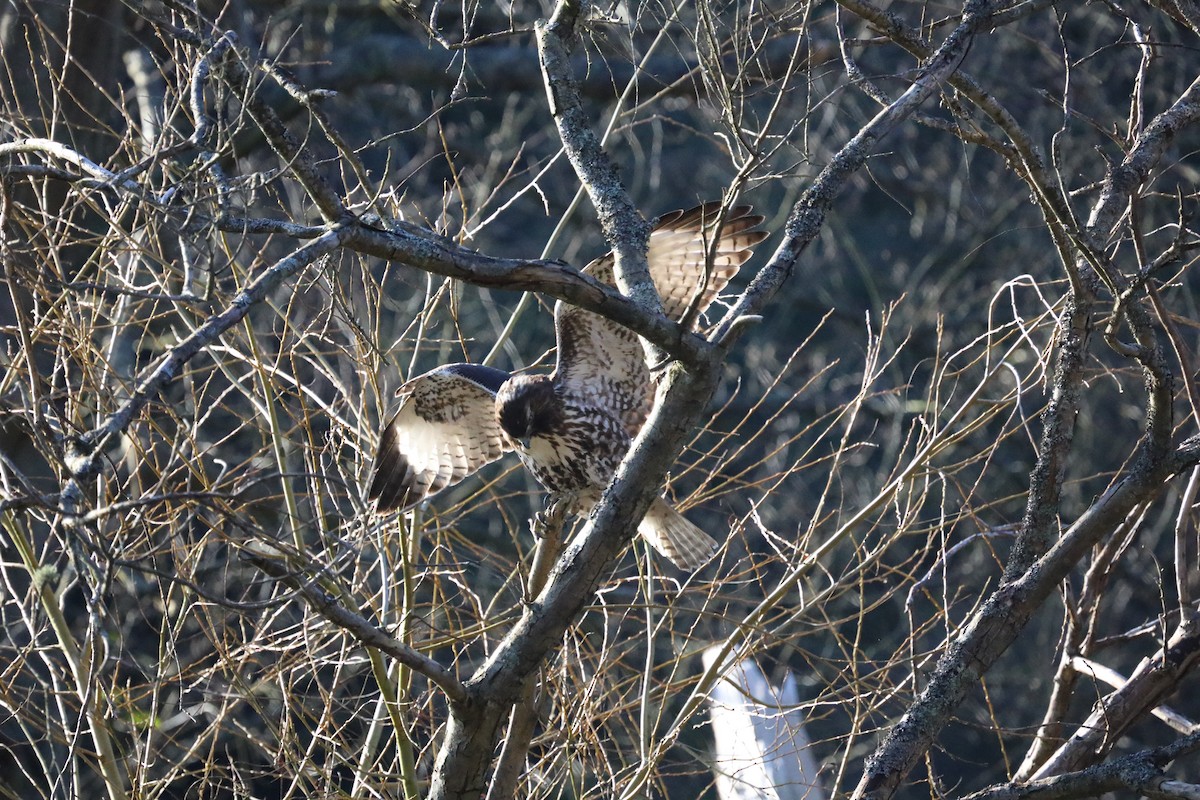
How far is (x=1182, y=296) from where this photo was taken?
35.1ft

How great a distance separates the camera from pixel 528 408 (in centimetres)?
444

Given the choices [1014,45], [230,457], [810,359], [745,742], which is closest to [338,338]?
[230,457]

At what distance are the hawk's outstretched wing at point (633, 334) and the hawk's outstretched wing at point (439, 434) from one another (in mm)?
310

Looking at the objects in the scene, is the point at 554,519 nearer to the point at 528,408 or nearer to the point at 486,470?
the point at 528,408

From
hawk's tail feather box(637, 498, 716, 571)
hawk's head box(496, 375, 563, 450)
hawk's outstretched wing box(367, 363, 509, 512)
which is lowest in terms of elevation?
hawk's tail feather box(637, 498, 716, 571)

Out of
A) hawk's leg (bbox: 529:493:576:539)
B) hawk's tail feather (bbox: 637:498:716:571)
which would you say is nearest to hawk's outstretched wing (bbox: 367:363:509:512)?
hawk's leg (bbox: 529:493:576:539)

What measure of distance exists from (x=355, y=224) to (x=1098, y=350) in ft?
24.8

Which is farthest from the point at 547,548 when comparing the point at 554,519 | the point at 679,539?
→ the point at 679,539

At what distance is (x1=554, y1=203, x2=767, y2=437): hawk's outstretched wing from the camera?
178 inches

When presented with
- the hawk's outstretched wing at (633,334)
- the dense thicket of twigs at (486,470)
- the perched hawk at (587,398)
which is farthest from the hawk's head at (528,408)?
the dense thicket of twigs at (486,470)

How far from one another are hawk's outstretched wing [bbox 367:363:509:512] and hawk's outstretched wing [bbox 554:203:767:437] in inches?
12.2

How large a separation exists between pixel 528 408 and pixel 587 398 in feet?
0.91

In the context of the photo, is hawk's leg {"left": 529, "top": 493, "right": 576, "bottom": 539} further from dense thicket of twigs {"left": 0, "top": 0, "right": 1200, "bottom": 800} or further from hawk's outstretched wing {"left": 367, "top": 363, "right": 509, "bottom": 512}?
hawk's outstretched wing {"left": 367, "top": 363, "right": 509, "bottom": 512}

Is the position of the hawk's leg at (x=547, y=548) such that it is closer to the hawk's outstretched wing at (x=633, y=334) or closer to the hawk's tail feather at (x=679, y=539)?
the hawk's outstretched wing at (x=633, y=334)
